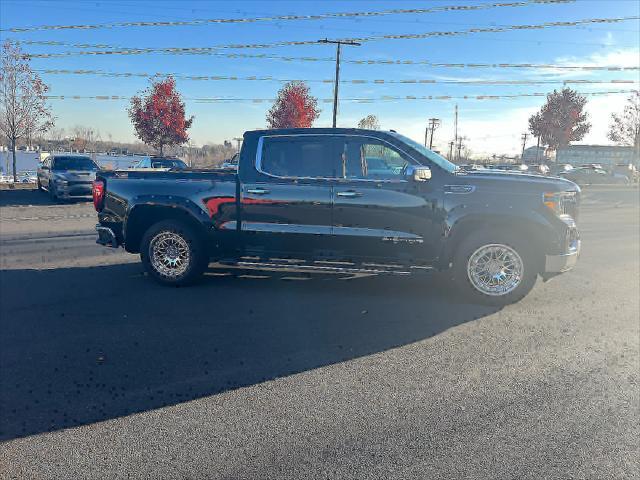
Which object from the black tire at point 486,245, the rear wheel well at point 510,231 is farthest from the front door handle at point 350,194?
the black tire at point 486,245

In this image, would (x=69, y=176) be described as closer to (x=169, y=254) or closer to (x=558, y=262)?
(x=169, y=254)

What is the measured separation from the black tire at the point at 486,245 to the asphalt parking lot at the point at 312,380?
0.18 meters

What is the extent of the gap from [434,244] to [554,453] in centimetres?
320

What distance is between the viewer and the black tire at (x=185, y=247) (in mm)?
6398

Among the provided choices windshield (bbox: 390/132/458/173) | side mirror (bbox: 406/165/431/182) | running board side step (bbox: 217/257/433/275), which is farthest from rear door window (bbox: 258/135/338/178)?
running board side step (bbox: 217/257/433/275)

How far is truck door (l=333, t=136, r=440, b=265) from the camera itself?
5.82 m

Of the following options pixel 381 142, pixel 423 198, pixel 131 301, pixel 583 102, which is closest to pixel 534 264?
pixel 423 198

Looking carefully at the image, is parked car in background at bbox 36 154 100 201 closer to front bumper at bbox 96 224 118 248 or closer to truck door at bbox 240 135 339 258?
front bumper at bbox 96 224 118 248

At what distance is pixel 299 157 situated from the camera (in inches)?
242

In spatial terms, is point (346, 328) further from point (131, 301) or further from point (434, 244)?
point (131, 301)

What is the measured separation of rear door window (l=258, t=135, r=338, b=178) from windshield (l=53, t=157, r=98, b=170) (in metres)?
15.3

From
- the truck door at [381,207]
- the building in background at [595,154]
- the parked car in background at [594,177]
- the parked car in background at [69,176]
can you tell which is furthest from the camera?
the building in background at [595,154]

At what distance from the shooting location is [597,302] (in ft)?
20.0

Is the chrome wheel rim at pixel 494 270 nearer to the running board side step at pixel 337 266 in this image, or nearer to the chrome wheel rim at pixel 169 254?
the running board side step at pixel 337 266
